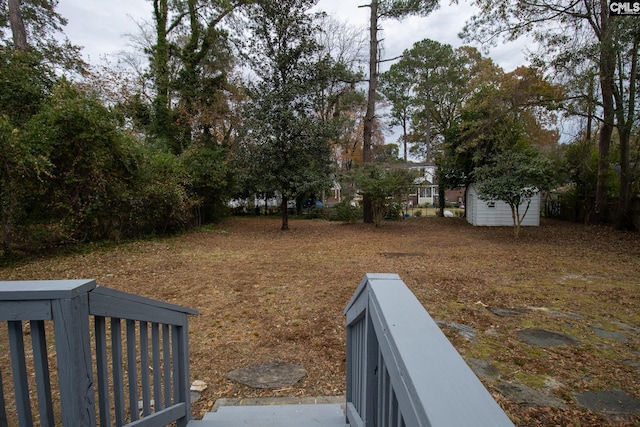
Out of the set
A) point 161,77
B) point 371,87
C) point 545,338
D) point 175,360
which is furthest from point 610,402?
point 161,77

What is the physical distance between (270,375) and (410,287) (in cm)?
294

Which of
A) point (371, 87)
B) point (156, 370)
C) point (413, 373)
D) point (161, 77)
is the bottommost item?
point (156, 370)

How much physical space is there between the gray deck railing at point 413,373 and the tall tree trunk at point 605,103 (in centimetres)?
951

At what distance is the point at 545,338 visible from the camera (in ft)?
10.7

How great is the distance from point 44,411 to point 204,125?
47.9 ft

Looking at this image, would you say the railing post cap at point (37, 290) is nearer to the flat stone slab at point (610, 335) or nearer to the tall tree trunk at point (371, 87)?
the flat stone slab at point (610, 335)

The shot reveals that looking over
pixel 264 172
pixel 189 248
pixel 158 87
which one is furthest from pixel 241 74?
pixel 189 248

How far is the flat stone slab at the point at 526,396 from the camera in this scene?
2.25 metres

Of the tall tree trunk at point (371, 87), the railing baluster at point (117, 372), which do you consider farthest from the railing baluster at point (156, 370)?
the tall tree trunk at point (371, 87)

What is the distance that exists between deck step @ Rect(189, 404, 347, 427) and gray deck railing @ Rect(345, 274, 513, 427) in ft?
2.80

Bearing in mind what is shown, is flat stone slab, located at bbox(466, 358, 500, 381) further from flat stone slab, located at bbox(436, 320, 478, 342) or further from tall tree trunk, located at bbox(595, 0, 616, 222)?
tall tree trunk, located at bbox(595, 0, 616, 222)

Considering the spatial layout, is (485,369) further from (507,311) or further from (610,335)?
(610,335)

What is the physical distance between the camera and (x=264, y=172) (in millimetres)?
10719

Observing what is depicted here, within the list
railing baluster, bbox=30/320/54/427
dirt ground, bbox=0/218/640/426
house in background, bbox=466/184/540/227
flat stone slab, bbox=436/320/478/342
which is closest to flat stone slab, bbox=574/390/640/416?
dirt ground, bbox=0/218/640/426
